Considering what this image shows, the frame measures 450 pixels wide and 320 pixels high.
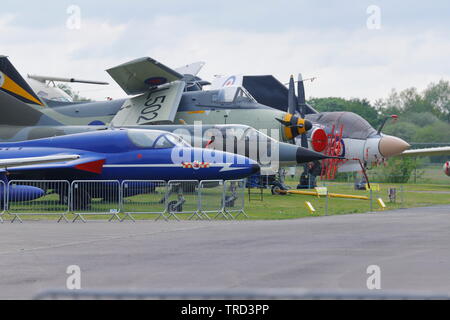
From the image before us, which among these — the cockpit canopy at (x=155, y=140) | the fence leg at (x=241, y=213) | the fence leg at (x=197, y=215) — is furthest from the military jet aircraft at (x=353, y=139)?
the fence leg at (x=197, y=215)

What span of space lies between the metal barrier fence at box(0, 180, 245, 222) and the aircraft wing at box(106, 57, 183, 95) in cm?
838

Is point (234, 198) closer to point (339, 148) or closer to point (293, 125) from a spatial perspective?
point (293, 125)

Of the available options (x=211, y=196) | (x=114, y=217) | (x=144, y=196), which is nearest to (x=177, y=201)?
(x=211, y=196)

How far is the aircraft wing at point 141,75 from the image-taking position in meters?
28.0

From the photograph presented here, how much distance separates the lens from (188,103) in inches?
1150

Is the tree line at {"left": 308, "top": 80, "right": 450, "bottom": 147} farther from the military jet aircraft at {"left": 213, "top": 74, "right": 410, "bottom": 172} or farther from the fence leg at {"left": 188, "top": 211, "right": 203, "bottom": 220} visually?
the fence leg at {"left": 188, "top": 211, "right": 203, "bottom": 220}

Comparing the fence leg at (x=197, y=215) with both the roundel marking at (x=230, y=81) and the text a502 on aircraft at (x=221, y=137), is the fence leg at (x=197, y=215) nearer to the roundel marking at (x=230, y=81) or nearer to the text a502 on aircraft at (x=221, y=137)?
the text a502 on aircraft at (x=221, y=137)

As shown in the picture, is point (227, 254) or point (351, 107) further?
point (351, 107)

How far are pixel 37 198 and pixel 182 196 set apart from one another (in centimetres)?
379

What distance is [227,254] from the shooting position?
11117mm

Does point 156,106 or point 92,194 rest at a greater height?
point 156,106

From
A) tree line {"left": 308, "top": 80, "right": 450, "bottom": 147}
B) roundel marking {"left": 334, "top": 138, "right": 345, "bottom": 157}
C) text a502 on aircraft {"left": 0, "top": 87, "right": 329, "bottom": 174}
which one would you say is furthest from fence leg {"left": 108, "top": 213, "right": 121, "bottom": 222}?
tree line {"left": 308, "top": 80, "right": 450, "bottom": 147}

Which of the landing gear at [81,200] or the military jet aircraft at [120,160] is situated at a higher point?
the military jet aircraft at [120,160]

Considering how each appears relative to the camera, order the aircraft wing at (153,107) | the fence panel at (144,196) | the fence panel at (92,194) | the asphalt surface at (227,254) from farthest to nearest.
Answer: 1. the aircraft wing at (153,107)
2. the fence panel at (92,194)
3. the fence panel at (144,196)
4. the asphalt surface at (227,254)
